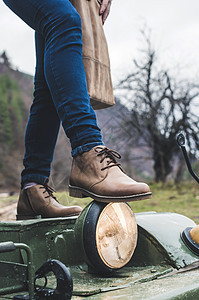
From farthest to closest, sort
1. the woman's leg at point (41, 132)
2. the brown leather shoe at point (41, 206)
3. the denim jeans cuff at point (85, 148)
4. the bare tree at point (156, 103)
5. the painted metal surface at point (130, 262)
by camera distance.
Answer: the bare tree at point (156, 103), the woman's leg at point (41, 132), the brown leather shoe at point (41, 206), the denim jeans cuff at point (85, 148), the painted metal surface at point (130, 262)

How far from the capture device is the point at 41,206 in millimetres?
1511

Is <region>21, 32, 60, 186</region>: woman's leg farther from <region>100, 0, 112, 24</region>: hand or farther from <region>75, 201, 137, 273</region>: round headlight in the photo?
<region>75, 201, 137, 273</region>: round headlight

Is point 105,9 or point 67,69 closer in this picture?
point 67,69

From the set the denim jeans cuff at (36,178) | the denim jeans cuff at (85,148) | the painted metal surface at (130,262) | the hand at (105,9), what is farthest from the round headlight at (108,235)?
the hand at (105,9)

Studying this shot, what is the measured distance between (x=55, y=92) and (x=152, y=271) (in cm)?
71

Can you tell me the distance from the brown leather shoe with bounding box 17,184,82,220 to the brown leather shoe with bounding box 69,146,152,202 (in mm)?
158

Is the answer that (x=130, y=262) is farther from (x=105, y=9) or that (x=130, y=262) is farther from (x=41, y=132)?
(x=105, y=9)

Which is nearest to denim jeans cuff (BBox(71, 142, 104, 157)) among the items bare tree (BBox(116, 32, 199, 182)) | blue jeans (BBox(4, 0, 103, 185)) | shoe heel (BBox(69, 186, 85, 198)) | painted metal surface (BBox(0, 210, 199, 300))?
blue jeans (BBox(4, 0, 103, 185))

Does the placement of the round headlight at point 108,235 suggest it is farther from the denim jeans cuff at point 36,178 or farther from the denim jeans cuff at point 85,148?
the denim jeans cuff at point 36,178

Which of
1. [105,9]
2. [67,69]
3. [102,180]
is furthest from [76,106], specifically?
[105,9]

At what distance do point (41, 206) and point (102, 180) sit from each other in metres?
0.37

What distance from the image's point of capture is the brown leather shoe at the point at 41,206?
149 centimetres

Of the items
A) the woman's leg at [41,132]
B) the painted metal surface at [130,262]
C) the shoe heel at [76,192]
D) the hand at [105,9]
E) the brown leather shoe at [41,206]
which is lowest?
the painted metal surface at [130,262]

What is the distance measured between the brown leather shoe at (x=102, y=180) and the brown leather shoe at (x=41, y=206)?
0.52 feet
